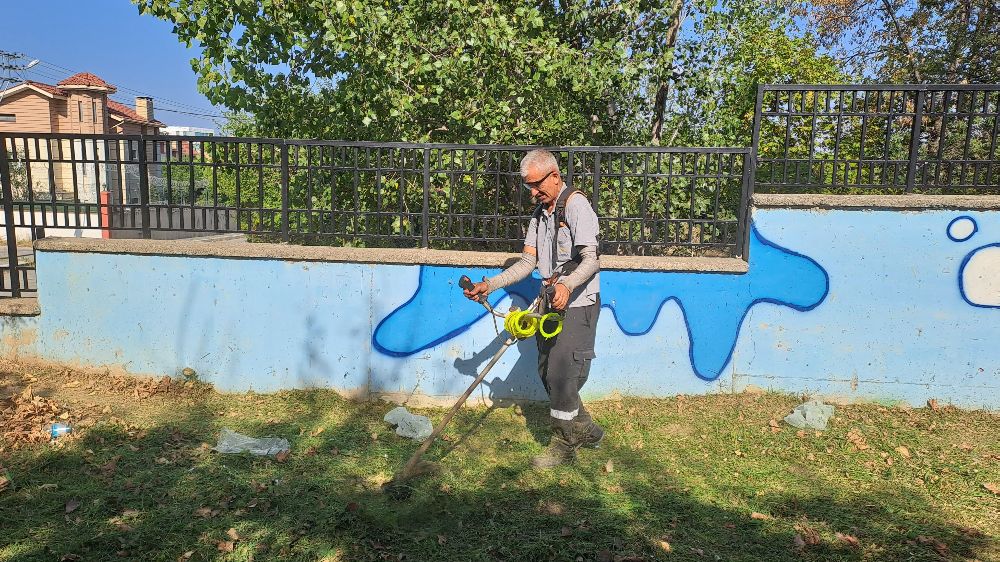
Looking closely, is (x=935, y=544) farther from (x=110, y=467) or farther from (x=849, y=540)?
(x=110, y=467)

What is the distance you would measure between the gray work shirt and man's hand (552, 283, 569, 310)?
11.2 inches

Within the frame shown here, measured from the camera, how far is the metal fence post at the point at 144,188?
5.86m

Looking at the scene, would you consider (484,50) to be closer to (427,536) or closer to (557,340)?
(557,340)

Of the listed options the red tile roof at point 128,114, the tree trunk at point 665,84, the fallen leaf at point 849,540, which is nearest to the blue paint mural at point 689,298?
the fallen leaf at point 849,540

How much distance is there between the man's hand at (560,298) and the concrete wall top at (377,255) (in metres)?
1.52

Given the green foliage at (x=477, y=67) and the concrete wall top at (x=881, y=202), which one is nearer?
the concrete wall top at (x=881, y=202)

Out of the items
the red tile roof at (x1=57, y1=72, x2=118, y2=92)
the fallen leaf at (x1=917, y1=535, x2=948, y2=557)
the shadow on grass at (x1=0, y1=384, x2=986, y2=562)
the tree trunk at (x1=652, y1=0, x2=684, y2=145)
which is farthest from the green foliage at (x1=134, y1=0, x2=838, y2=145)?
the red tile roof at (x1=57, y1=72, x2=118, y2=92)

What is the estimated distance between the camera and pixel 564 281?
13.3 ft

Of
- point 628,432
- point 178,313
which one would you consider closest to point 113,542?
point 178,313

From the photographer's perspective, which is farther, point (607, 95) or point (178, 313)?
point (607, 95)

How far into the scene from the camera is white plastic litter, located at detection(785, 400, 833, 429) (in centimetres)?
504

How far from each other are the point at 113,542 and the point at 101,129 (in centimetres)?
3575

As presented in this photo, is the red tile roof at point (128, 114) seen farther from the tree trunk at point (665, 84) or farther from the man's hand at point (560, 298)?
the man's hand at point (560, 298)

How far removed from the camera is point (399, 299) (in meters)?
5.51
